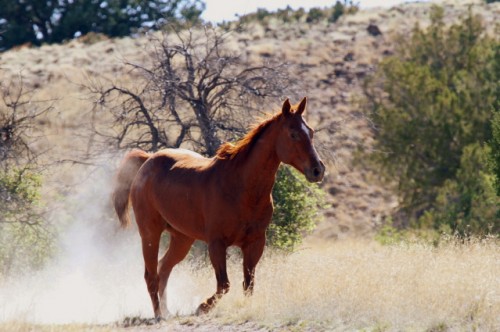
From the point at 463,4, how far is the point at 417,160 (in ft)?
94.8

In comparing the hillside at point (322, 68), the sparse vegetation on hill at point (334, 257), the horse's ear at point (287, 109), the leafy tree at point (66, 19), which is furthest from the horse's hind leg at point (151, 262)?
the leafy tree at point (66, 19)

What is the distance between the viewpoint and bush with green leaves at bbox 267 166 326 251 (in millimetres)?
16328

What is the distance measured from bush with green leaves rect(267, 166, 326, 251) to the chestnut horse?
5.23 m

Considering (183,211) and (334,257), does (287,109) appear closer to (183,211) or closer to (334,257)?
(183,211)

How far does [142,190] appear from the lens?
11391mm

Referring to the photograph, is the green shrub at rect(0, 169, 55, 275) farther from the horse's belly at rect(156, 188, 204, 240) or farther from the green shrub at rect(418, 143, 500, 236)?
the green shrub at rect(418, 143, 500, 236)

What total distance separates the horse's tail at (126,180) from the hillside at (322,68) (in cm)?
2039

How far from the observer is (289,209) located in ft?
54.3

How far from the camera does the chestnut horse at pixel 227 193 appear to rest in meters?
9.61

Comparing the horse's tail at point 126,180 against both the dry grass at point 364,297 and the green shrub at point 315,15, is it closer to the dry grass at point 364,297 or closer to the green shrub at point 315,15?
the dry grass at point 364,297

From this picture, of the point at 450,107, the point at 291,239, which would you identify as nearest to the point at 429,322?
the point at 291,239

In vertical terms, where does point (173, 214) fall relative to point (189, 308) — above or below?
above

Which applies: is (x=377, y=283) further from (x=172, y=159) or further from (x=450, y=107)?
(x=450, y=107)

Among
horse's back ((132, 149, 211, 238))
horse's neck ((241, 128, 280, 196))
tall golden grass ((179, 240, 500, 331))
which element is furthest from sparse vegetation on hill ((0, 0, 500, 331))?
horse's neck ((241, 128, 280, 196))
